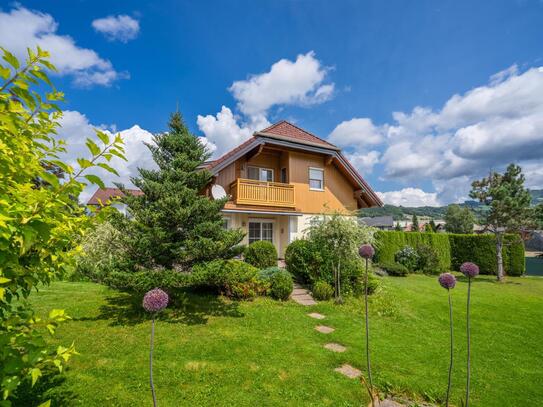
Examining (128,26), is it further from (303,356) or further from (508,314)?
(508,314)

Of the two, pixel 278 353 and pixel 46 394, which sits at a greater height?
pixel 46 394

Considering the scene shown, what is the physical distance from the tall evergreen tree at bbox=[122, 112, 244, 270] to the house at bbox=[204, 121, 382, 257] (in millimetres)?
5833

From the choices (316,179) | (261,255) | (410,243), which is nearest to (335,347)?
(261,255)

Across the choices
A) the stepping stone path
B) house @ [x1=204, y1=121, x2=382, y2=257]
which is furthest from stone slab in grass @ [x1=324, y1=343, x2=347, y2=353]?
house @ [x1=204, y1=121, x2=382, y2=257]

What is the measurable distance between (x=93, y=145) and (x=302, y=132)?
679 inches

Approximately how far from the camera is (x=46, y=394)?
13.7ft

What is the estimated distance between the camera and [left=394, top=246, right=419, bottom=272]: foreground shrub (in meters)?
19.7

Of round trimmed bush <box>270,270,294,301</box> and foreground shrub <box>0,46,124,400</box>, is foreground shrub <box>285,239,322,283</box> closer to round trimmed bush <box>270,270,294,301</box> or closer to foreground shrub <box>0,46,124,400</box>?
round trimmed bush <box>270,270,294,301</box>

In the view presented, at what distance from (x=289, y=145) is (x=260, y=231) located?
5.63m

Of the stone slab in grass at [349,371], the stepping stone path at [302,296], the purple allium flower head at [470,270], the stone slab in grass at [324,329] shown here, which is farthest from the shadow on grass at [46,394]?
the stepping stone path at [302,296]

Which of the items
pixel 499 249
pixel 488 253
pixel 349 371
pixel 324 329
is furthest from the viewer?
pixel 488 253

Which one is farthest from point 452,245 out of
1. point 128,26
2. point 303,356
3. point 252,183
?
point 128,26

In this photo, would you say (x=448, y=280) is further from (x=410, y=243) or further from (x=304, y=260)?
(x=410, y=243)

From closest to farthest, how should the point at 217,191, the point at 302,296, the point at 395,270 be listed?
the point at 302,296, the point at 217,191, the point at 395,270
